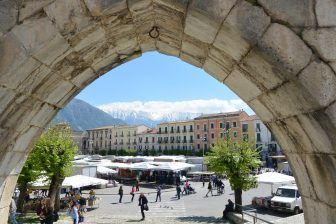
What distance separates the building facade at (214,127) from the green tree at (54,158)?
5910 cm

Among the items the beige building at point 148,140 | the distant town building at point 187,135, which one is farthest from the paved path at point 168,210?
the beige building at point 148,140

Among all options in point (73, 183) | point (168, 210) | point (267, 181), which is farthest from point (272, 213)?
point (73, 183)

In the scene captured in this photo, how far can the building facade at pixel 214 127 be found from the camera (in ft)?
268

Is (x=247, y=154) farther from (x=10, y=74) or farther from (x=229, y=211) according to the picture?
(x=10, y=74)

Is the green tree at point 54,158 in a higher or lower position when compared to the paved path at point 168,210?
higher

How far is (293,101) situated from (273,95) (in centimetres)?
29

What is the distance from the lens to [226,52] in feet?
9.53

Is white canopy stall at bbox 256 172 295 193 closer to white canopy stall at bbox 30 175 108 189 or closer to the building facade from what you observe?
white canopy stall at bbox 30 175 108 189

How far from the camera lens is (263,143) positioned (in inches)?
3127

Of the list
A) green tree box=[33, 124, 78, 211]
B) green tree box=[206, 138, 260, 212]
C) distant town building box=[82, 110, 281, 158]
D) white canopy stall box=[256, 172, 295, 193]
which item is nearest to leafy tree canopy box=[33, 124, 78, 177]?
green tree box=[33, 124, 78, 211]

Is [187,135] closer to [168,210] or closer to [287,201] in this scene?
[168,210]

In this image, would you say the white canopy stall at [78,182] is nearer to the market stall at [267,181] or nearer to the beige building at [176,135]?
the market stall at [267,181]

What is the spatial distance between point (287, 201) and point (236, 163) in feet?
12.0

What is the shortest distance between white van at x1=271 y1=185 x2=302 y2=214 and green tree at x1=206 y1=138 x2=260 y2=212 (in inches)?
65.1
